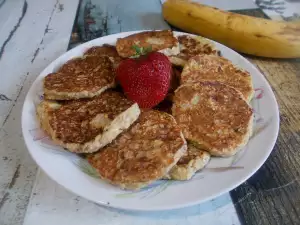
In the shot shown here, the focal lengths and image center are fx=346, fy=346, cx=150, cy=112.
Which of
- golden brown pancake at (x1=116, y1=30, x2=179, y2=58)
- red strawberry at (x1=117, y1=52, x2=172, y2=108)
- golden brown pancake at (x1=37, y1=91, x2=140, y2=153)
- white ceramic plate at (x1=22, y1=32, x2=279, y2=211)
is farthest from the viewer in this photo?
Answer: golden brown pancake at (x1=116, y1=30, x2=179, y2=58)

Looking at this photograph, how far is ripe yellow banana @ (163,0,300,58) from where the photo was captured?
1.57m

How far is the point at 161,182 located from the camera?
38.5 inches

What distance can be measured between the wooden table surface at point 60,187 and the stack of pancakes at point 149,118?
0.15m

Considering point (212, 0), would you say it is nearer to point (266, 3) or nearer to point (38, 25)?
point (266, 3)

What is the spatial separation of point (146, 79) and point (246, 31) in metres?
0.69

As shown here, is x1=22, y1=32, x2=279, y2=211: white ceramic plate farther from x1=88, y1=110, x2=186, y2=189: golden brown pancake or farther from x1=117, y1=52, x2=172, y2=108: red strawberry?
x1=117, y1=52, x2=172, y2=108: red strawberry

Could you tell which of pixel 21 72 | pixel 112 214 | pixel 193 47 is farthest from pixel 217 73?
pixel 21 72

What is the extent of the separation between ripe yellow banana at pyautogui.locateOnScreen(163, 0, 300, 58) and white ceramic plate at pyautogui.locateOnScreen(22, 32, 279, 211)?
50 centimetres

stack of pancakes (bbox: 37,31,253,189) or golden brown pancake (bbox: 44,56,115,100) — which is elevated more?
golden brown pancake (bbox: 44,56,115,100)

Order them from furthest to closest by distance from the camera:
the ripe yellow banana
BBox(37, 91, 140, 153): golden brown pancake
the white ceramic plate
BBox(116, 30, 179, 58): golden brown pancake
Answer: the ripe yellow banana, BBox(116, 30, 179, 58): golden brown pancake, BBox(37, 91, 140, 153): golden brown pancake, the white ceramic plate

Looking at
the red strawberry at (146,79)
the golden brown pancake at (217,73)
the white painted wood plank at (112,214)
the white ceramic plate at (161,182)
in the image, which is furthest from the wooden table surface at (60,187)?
the red strawberry at (146,79)

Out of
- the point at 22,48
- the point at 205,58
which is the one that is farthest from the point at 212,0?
the point at 22,48

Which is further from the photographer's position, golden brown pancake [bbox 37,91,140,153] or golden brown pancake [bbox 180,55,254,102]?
golden brown pancake [bbox 180,55,254,102]

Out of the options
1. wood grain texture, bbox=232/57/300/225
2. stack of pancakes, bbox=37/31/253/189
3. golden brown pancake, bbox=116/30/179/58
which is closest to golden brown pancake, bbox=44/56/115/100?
stack of pancakes, bbox=37/31/253/189
